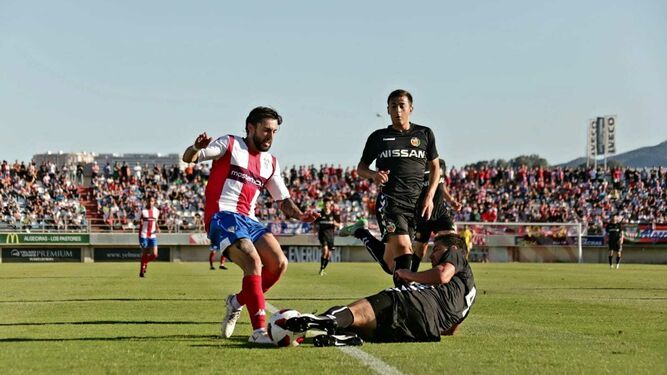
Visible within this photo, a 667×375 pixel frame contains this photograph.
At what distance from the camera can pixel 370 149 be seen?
11.2m

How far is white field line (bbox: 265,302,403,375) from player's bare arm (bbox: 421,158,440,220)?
4002mm

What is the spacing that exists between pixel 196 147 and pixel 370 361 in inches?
114

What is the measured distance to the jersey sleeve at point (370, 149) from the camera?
36.7 feet

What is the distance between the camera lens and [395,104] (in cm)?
1095

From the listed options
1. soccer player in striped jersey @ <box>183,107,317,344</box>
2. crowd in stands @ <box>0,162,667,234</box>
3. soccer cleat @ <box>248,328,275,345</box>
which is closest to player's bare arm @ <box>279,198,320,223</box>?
soccer player in striped jersey @ <box>183,107,317,344</box>

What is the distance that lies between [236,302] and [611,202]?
53.1m

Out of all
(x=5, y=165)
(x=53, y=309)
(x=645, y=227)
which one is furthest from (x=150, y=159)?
(x=53, y=309)

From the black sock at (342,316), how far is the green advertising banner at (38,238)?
142ft

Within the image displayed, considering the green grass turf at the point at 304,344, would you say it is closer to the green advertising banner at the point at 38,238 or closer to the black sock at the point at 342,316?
the black sock at the point at 342,316

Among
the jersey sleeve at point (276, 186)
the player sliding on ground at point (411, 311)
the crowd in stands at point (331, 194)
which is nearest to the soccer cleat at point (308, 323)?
the player sliding on ground at point (411, 311)

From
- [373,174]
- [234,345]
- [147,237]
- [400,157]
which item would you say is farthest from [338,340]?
[147,237]

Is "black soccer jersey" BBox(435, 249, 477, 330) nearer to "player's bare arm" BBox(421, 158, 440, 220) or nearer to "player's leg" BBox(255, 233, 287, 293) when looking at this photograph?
"player's leg" BBox(255, 233, 287, 293)

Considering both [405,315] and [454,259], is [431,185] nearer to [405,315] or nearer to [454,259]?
[454,259]

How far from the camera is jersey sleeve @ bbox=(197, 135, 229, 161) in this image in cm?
866
